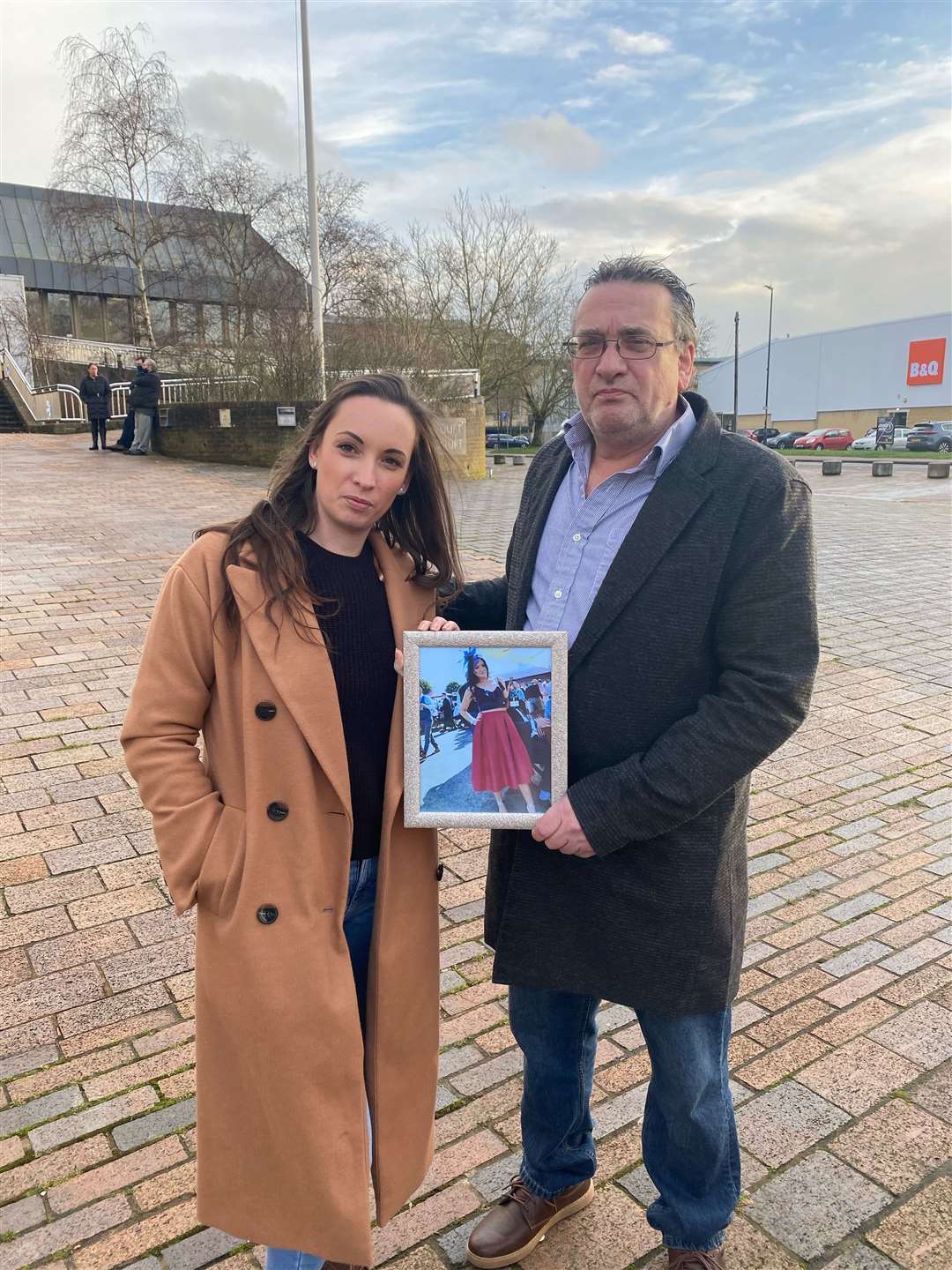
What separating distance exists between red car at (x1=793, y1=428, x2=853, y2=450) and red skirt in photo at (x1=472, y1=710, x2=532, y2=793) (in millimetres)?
55448

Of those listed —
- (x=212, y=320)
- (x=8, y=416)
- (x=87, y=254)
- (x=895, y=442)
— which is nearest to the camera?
(x=8, y=416)

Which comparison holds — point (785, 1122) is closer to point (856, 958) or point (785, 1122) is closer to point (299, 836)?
point (856, 958)

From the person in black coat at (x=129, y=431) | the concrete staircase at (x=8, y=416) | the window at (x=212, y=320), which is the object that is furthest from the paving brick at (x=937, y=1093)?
the concrete staircase at (x=8, y=416)

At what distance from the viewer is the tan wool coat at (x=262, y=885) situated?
189 centimetres

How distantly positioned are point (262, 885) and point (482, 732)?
540 mm

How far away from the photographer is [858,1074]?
2932 mm

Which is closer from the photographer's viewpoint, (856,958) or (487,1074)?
(487,1074)

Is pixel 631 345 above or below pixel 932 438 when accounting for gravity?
above

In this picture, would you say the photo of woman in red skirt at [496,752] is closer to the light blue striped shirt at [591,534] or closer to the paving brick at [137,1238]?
the light blue striped shirt at [591,534]

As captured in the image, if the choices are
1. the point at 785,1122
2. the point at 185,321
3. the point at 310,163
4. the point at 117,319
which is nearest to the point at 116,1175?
the point at 785,1122

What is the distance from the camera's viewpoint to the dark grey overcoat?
6.11 feet

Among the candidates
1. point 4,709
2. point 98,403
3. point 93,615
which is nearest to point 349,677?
point 4,709

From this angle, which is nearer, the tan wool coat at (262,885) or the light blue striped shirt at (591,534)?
the tan wool coat at (262,885)

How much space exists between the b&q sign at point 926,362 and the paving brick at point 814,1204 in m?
67.9
